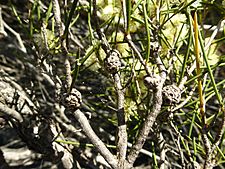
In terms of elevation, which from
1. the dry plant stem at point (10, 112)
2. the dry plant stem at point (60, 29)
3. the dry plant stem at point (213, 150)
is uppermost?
the dry plant stem at point (60, 29)

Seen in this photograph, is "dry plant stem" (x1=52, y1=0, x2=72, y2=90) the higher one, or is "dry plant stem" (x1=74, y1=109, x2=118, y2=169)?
"dry plant stem" (x1=52, y1=0, x2=72, y2=90)

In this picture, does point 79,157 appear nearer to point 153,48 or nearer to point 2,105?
point 2,105

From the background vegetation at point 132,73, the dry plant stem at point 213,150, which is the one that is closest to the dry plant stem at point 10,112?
the background vegetation at point 132,73

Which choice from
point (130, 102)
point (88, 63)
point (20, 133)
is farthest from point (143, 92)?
point (20, 133)

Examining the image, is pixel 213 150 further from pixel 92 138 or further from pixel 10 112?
pixel 10 112

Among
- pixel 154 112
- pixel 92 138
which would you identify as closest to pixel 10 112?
pixel 92 138

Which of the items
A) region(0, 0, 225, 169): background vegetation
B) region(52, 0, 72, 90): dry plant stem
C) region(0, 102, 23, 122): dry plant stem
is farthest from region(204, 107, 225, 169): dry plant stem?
region(0, 102, 23, 122): dry plant stem

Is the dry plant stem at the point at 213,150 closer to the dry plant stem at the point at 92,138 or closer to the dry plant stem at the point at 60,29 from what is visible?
the dry plant stem at the point at 92,138

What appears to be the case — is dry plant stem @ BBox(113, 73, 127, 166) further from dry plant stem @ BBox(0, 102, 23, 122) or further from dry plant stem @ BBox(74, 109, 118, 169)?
dry plant stem @ BBox(0, 102, 23, 122)

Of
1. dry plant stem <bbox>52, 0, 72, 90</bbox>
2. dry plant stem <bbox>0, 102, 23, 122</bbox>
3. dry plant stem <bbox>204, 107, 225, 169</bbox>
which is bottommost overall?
dry plant stem <bbox>204, 107, 225, 169</bbox>

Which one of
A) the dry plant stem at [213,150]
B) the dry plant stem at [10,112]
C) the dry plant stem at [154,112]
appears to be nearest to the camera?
the dry plant stem at [154,112]

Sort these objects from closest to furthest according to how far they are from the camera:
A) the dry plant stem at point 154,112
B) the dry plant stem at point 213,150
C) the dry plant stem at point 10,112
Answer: the dry plant stem at point 154,112 → the dry plant stem at point 213,150 → the dry plant stem at point 10,112
